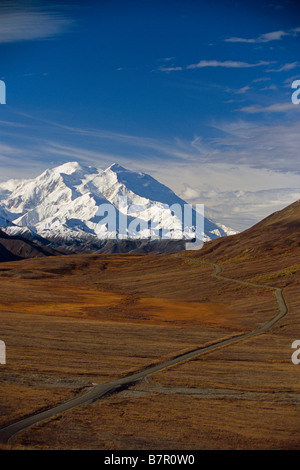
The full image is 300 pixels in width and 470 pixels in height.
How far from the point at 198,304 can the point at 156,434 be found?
2239 inches

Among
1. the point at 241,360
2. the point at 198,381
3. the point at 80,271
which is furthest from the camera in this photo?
the point at 80,271

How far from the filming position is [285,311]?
65.1 metres

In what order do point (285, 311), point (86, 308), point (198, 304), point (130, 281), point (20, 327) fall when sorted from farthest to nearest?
point (130, 281) < point (198, 304) < point (86, 308) < point (285, 311) < point (20, 327)

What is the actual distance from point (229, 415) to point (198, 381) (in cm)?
623

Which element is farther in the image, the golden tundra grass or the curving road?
the curving road

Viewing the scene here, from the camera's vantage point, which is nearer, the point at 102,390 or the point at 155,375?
the point at 102,390

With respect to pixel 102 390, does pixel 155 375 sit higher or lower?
higher

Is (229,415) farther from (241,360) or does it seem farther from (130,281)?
(130,281)

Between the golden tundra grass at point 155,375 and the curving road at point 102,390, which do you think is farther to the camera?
the curving road at point 102,390

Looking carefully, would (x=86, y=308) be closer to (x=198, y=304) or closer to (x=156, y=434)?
(x=198, y=304)
